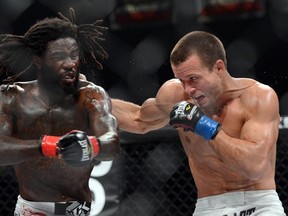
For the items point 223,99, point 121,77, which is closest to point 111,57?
point 121,77

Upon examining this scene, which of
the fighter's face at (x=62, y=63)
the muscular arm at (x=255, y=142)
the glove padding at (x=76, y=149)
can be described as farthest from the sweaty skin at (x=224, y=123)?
the glove padding at (x=76, y=149)

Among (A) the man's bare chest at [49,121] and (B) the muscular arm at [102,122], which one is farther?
(A) the man's bare chest at [49,121]

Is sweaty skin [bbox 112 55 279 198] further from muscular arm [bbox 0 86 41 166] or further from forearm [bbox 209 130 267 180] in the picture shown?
muscular arm [bbox 0 86 41 166]

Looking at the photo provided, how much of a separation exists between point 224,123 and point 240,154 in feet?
0.57

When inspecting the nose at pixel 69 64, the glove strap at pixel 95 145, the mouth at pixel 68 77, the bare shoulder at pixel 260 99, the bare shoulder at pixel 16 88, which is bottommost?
the bare shoulder at pixel 260 99

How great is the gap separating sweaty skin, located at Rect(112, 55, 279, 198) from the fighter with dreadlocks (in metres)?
0.27

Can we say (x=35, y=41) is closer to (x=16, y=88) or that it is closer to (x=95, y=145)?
(x=16, y=88)

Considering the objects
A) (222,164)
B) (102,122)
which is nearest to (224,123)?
(222,164)

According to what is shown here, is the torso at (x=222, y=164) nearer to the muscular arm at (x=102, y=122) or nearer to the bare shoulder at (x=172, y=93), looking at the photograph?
the bare shoulder at (x=172, y=93)

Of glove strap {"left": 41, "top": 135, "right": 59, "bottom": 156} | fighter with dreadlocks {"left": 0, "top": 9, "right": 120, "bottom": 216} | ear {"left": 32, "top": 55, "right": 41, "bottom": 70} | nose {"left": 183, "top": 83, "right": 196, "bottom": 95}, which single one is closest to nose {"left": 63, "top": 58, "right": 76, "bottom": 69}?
fighter with dreadlocks {"left": 0, "top": 9, "right": 120, "bottom": 216}

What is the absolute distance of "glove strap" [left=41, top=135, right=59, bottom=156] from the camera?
139 centimetres

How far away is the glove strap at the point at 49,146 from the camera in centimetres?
139

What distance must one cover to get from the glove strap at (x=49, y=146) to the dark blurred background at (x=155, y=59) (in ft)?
1.82

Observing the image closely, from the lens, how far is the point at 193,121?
1578mm
